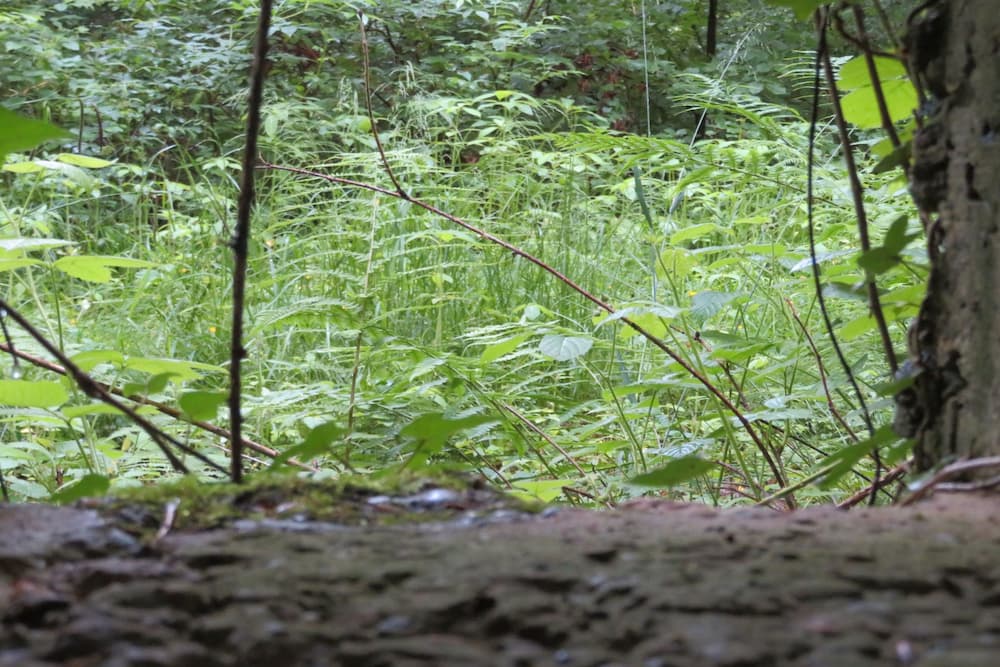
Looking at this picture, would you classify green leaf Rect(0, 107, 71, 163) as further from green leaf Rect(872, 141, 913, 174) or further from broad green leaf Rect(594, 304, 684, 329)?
broad green leaf Rect(594, 304, 684, 329)

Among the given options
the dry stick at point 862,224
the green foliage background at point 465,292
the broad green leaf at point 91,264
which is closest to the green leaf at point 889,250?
the green foliage background at point 465,292

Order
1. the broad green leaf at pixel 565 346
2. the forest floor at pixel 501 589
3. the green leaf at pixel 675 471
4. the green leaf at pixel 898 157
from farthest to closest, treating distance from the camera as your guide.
Answer: the broad green leaf at pixel 565 346, the green leaf at pixel 898 157, the green leaf at pixel 675 471, the forest floor at pixel 501 589

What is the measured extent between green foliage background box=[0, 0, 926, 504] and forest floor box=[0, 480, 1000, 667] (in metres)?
A: 0.13

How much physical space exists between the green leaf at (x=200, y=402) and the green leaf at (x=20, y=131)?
10.4 inches

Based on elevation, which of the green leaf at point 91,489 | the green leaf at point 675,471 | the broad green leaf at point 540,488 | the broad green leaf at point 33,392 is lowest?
the broad green leaf at point 540,488

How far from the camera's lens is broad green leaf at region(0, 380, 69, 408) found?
1182 mm

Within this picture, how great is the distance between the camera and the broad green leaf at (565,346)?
1617 mm

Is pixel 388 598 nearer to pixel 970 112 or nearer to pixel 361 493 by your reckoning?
pixel 361 493

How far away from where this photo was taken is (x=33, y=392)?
3.92 feet

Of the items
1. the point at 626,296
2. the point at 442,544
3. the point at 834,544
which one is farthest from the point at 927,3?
Result: the point at 626,296

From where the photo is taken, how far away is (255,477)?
0.84 metres

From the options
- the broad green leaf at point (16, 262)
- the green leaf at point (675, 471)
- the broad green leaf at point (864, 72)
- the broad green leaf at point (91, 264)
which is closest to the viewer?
the green leaf at point (675, 471)

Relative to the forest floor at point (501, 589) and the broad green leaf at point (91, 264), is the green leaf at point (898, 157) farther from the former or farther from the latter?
the broad green leaf at point (91, 264)

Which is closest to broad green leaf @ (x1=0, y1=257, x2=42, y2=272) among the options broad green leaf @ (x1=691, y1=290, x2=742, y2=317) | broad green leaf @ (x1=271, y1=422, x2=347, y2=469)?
broad green leaf @ (x1=271, y1=422, x2=347, y2=469)
